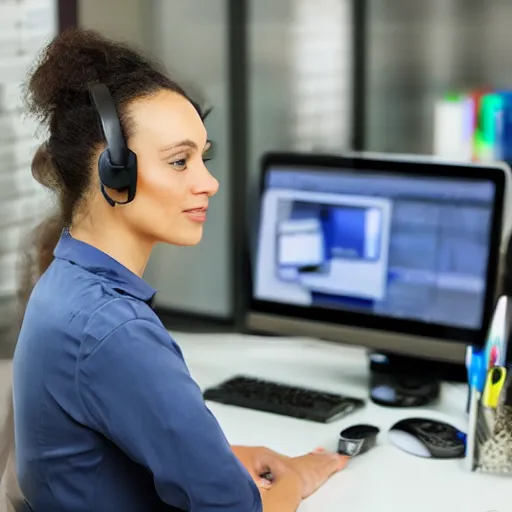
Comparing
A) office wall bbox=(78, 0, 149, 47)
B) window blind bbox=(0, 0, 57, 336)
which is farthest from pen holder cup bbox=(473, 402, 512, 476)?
office wall bbox=(78, 0, 149, 47)

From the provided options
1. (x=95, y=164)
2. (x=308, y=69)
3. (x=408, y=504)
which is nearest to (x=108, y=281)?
(x=95, y=164)

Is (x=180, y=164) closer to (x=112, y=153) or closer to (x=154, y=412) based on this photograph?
(x=112, y=153)

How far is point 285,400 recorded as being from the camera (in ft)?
6.05

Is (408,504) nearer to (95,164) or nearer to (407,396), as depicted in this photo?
(407,396)

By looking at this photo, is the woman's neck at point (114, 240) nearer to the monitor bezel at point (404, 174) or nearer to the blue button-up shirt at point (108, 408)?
the blue button-up shirt at point (108, 408)

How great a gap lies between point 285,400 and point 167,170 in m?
0.69

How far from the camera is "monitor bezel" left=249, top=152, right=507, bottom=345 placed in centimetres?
176

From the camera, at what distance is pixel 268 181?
2.02 meters

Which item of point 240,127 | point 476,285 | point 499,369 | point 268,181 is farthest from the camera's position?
point 240,127

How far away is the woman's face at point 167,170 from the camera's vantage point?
127 centimetres

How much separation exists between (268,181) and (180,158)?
28.6 inches

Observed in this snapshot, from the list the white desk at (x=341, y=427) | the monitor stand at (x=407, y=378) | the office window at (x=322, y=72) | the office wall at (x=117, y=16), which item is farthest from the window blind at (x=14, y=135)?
the office window at (x=322, y=72)

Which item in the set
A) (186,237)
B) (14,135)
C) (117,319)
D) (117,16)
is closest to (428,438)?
(186,237)

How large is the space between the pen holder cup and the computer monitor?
0.26 m
